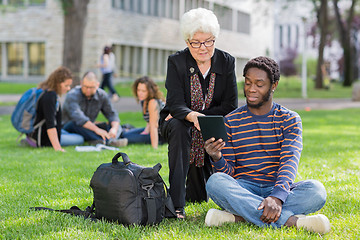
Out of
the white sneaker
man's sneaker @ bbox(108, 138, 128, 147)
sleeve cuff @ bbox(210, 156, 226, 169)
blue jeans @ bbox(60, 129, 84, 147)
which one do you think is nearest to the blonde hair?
sleeve cuff @ bbox(210, 156, 226, 169)

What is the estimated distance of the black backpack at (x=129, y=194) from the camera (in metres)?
3.78

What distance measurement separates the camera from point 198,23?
13.5ft

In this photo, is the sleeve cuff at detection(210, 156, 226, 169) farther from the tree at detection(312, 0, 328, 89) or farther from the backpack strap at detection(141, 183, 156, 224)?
the tree at detection(312, 0, 328, 89)

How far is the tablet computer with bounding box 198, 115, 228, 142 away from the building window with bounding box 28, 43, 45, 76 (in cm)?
3035

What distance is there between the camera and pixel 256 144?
3975mm

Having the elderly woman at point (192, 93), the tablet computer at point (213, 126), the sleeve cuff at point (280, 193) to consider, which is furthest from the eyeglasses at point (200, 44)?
the sleeve cuff at point (280, 193)

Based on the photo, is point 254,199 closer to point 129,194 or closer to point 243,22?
point 129,194

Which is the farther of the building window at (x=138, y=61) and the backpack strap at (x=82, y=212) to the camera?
the building window at (x=138, y=61)

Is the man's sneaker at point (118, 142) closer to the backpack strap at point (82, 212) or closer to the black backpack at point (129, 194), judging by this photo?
the backpack strap at point (82, 212)

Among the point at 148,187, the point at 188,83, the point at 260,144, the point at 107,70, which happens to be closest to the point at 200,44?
the point at 188,83

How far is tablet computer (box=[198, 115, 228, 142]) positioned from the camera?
374cm

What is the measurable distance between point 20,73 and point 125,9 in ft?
25.4

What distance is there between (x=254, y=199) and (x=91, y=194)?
1.76 metres

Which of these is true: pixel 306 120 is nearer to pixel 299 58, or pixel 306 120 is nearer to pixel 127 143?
pixel 127 143
